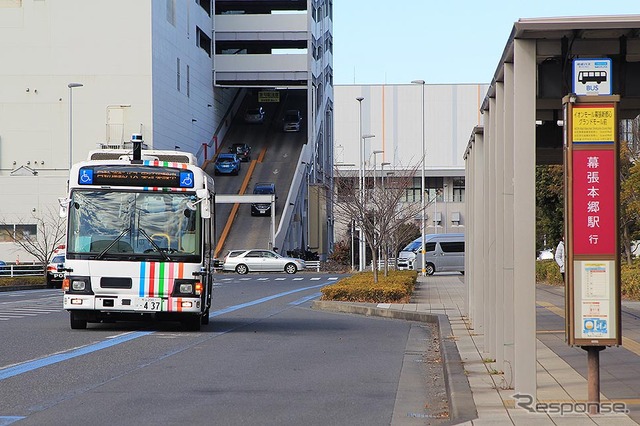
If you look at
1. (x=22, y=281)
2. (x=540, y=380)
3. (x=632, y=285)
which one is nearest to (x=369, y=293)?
(x=632, y=285)

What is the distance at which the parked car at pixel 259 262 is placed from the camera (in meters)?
53.8

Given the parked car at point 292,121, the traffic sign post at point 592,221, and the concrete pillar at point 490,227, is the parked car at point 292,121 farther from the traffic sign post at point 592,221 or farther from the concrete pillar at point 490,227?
the traffic sign post at point 592,221

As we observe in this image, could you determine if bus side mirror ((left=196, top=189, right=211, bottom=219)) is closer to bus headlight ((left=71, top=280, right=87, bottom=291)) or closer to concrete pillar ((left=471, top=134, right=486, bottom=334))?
bus headlight ((left=71, top=280, right=87, bottom=291))

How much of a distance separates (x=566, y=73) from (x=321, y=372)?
515 centimetres

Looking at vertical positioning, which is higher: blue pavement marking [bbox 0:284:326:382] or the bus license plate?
the bus license plate

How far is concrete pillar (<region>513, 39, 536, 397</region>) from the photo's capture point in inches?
353

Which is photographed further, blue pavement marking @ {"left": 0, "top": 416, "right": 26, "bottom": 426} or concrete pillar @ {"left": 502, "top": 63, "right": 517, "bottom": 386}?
concrete pillar @ {"left": 502, "top": 63, "right": 517, "bottom": 386}

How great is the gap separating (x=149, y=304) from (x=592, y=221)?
10336mm

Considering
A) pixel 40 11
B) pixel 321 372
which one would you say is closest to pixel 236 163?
pixel 40 11

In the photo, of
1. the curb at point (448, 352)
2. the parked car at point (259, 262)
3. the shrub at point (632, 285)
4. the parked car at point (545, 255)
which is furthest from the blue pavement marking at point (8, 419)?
the parked car at point (545, 255)

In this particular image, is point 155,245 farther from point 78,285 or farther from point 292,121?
point 292,121

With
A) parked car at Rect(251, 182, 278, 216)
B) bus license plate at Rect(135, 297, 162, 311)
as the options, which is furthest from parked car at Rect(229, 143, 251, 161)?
bus license plate at Rect(135, 297, 162, 311)

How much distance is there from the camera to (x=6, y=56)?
205ft

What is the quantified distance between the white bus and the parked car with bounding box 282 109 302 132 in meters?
62.7
